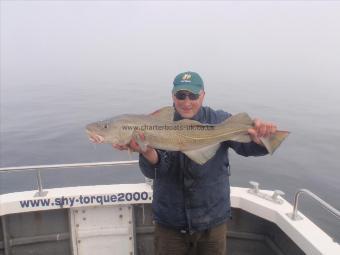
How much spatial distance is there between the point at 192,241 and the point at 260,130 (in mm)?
1410

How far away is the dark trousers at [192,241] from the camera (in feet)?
12.8

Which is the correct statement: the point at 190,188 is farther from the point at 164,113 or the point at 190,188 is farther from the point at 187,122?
the point at 164,113

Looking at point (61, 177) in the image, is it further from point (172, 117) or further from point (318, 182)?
point (172, 117)

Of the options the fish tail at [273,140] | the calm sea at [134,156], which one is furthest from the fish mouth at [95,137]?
the calm sea at [134,156]

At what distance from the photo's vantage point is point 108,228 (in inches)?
222

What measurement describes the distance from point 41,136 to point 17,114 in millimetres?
10122

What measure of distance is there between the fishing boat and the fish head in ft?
5.31

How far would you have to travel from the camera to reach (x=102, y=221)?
5.61m

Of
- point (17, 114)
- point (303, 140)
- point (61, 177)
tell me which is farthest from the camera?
point (17, 114)

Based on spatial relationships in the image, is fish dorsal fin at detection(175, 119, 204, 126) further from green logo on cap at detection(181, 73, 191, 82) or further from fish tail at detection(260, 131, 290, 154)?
fish tail at detection(260, 131, 290, 154)

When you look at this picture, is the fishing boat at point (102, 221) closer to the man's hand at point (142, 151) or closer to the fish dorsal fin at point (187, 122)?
the man's hand at point (142, 151)

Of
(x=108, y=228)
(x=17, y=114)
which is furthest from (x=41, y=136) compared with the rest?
(x=108, y=228)

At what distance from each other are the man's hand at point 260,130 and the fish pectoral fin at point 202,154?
0.43m

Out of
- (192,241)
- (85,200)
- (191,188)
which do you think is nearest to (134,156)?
(85,200)
